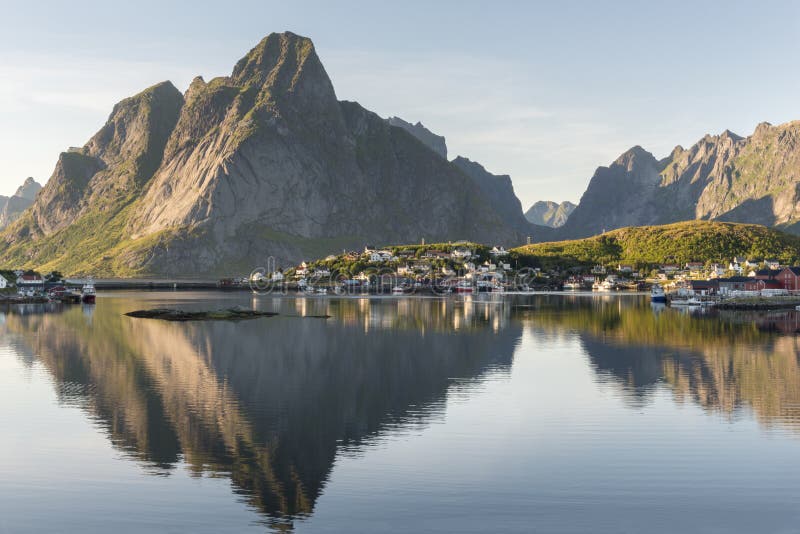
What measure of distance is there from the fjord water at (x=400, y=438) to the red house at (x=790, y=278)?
10642 cm

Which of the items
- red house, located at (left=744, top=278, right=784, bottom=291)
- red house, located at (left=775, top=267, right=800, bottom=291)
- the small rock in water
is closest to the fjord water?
the small rock in water

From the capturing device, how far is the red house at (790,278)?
164000 millimetres

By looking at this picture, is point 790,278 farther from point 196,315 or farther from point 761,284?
point 196,315

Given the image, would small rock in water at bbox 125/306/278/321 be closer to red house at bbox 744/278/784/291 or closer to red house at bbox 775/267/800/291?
red house at bbox 744/278/784/291

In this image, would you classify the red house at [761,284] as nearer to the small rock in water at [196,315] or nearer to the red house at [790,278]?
the red house at [790,278]

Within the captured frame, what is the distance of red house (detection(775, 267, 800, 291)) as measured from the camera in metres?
164

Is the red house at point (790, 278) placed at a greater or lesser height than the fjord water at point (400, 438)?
greater

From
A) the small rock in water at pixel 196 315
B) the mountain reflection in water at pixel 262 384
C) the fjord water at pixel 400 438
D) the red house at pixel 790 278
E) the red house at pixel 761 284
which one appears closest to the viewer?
the fjord water at pixel 400 438

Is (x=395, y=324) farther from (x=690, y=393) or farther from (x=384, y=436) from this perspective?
(x=384, y=436)

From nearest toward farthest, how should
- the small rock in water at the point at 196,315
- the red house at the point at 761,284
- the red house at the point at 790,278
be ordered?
the small rock in water at the point at 196,315 < the red house at the point at 790,278 < the red house at the point at 761,284

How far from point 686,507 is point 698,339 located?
57920 millimetres

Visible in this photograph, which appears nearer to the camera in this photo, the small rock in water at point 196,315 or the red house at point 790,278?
the small rock in water at point 196,315

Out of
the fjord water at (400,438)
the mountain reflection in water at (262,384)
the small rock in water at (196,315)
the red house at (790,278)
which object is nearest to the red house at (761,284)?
the red house at (790,278)

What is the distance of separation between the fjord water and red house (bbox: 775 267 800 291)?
10642 cm
